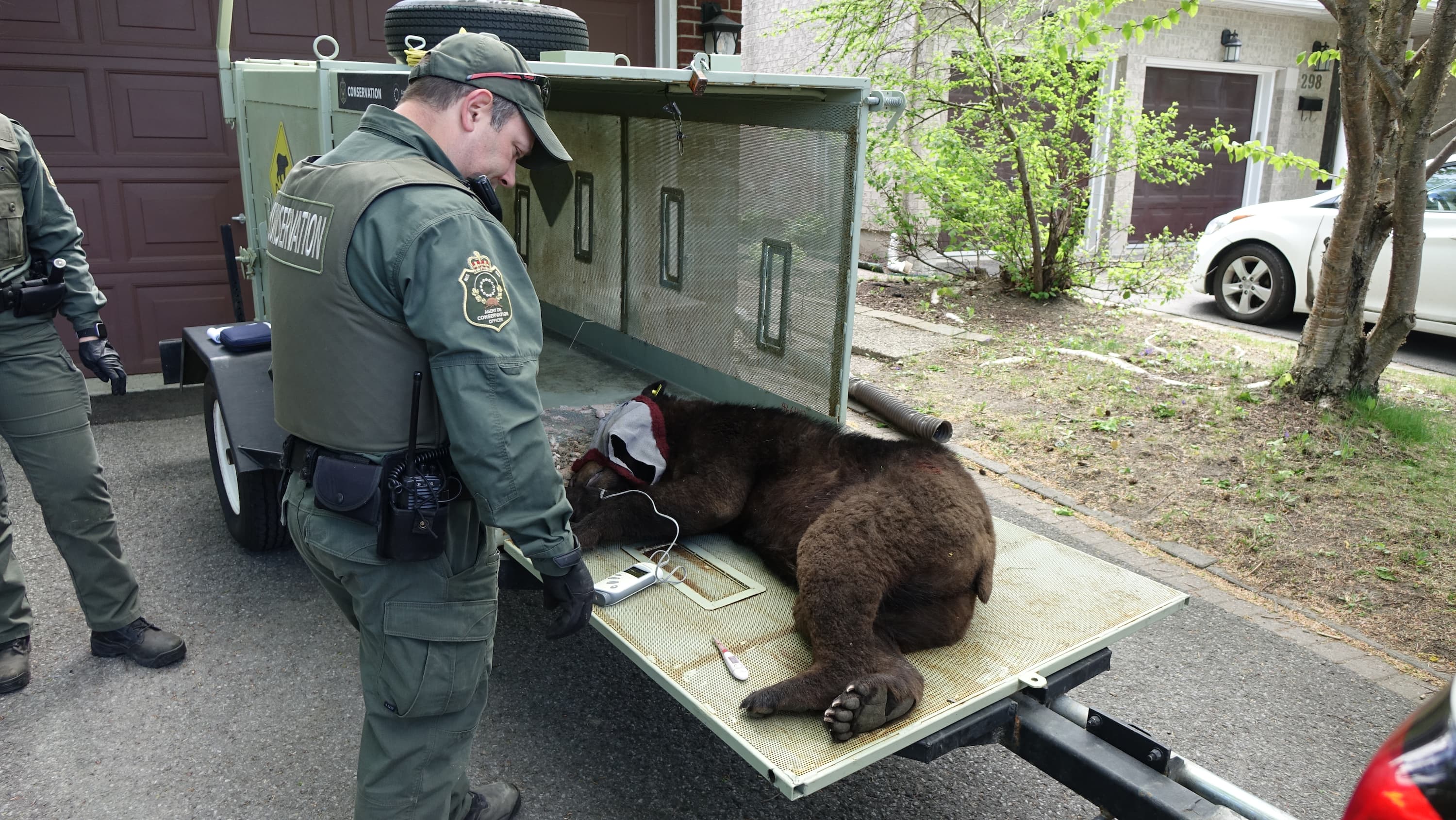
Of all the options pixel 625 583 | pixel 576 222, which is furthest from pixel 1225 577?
pixel 576 222

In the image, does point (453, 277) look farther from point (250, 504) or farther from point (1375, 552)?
point (1375, 552)

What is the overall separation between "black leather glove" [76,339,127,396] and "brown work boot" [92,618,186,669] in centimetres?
99

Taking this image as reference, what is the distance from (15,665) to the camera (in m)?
3.94

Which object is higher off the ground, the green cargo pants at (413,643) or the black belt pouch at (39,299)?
the black belt pouch at (39,299)

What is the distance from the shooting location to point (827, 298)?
4.62 meters

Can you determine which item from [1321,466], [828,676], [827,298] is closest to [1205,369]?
[1321,466]

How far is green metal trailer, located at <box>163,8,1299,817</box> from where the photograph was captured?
2838mm

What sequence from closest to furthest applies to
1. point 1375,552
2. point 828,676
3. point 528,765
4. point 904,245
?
point 828,676 → point 528,765 → point 1375,552 → point 904,245

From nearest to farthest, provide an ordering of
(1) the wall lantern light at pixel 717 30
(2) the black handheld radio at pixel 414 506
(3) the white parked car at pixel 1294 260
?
(2) the black handheld radio at pixel 414 506 → (1) the wall lantern light at pixel 717 30 → (3) the white parked car at pixel 1294 260

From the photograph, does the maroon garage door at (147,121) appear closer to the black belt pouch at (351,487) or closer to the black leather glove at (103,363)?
the black leather glove at (103,363)

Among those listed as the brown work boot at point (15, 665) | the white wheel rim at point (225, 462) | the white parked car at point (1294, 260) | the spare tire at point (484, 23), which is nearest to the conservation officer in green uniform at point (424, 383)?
the spare tire at point (484, 23)

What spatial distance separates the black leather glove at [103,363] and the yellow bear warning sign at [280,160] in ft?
3.42

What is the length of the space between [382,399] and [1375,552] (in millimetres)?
5187

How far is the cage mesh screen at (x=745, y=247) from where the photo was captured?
4.61 m
